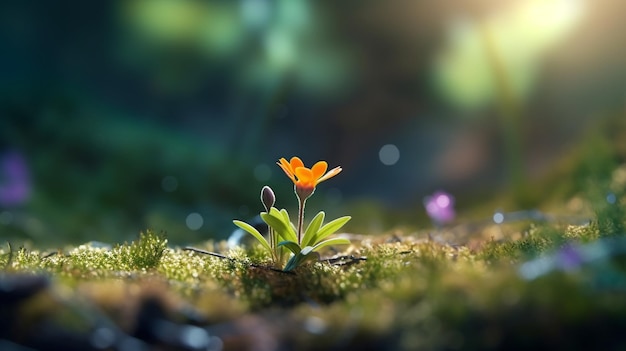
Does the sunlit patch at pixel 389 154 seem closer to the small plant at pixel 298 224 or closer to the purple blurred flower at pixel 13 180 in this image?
the purple blurred flower at pixel 13 180

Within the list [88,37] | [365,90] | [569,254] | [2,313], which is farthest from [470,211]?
[88,37]

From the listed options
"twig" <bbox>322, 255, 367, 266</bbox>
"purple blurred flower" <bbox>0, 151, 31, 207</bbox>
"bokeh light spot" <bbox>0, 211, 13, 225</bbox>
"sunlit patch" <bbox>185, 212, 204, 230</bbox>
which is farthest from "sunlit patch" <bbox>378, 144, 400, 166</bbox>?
"twig" <bbox>322, 255, 367, 266</bbox>

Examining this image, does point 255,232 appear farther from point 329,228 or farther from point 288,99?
point 288,99

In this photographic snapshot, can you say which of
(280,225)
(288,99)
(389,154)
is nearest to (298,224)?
(280,225)

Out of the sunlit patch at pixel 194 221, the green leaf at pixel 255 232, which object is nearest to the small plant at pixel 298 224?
the green leaf at pixel 255 232

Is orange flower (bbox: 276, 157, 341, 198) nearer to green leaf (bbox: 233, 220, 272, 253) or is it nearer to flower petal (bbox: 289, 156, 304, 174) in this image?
flower petal (bbox: 289, 156, 304, 174)
